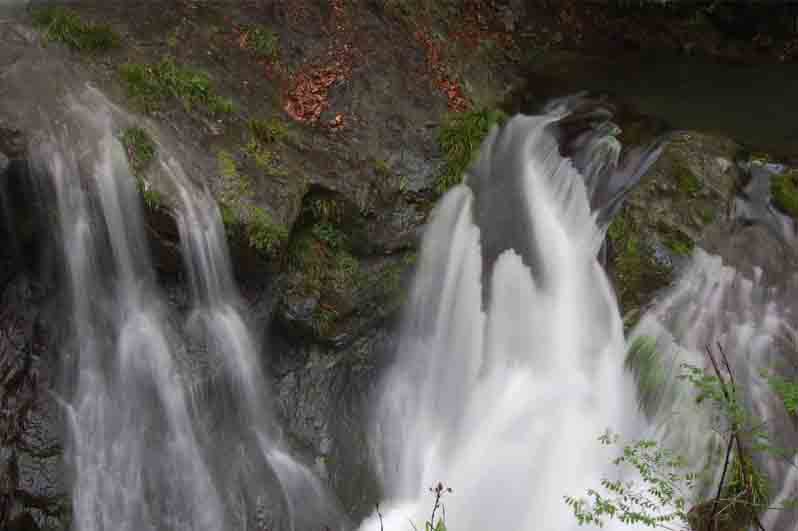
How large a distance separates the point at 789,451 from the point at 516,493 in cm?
246

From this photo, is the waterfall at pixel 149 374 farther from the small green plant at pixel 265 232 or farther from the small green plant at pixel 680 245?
the small green plant at pixel 680 245

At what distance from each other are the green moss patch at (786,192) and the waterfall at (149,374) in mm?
5796

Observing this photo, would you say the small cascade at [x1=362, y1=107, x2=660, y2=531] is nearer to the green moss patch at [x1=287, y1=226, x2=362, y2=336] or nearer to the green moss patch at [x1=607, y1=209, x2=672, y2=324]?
the green moss patch at [x1=607, y1=209, x2=672, y2=324]

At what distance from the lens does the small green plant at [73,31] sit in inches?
294

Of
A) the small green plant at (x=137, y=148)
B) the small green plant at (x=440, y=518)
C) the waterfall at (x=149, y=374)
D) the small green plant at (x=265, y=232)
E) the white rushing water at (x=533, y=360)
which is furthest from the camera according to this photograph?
the small green plant at (x=265, y=232)

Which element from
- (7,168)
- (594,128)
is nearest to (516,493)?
(594,128)

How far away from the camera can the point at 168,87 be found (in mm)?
7586

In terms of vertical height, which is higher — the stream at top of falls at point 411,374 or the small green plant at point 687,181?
the small green plant at point 687,181

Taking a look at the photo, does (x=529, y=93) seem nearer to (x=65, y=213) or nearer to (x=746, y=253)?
(x=746, y=253)

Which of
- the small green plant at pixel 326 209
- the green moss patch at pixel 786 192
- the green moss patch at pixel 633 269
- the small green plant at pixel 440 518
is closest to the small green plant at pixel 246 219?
the small green plant at pixel 326 209

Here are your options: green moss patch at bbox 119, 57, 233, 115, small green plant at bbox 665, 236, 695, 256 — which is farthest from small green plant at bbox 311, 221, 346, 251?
small green plant at bbox 665, 236, 695, 256

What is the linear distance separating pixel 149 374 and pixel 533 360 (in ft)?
12.9

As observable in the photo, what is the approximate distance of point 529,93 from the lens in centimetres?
1052

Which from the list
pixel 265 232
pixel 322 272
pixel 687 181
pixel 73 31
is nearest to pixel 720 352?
pixel 687 181
